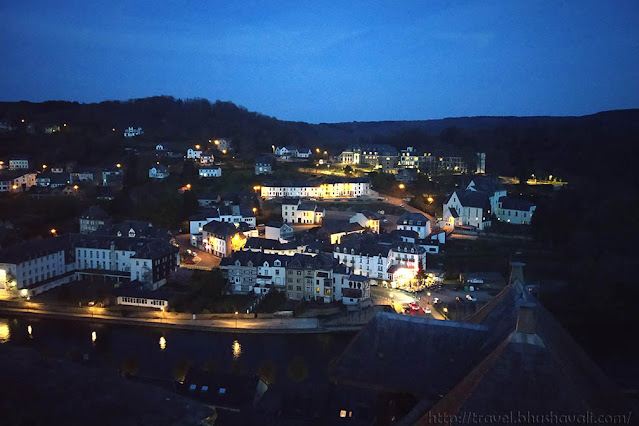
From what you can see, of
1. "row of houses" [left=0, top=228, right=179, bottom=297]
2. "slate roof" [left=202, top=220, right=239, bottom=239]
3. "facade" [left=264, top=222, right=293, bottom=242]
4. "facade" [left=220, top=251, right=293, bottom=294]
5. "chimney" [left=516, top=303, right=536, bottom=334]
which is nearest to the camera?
→ "chimney" [left=516, top=303, right=536, bottom=334]

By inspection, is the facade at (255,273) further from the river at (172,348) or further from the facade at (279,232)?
the facade at (279,232)

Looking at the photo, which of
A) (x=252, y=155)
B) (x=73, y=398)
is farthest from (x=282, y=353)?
(x=252, y=155)

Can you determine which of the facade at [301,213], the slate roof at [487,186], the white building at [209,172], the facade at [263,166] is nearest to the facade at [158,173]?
the white building at [209,172]

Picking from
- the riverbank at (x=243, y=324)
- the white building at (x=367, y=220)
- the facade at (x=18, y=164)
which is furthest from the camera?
the facade at (x=18, y=164)

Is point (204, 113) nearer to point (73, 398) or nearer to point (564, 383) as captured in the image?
point (73, 398)

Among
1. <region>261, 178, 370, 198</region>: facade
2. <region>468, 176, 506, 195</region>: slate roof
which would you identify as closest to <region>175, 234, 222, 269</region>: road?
<region>261, 178, 370, 198</region>: facade

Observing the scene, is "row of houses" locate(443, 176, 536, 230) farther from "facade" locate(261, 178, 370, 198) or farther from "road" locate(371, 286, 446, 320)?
"road" locate(371, 286, 446, 320)
